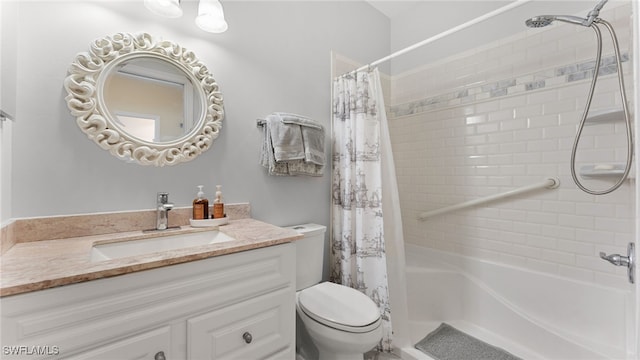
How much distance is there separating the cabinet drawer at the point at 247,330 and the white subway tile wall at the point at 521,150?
5.05 feet

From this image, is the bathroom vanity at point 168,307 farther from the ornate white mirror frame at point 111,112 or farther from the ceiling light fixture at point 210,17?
the ceiling light fixture at point 210,17

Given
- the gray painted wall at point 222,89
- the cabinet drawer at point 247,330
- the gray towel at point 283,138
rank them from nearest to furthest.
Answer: the cabinet drawer at point 247,330, the gray painted wall at point 222,89, the gray towel at point 283,138

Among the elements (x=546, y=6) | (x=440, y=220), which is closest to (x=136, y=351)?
(x=440, y=220)

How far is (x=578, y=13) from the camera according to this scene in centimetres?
158

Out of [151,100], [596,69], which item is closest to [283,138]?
[151,100]

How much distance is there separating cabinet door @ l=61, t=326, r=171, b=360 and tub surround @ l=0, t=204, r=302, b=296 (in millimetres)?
207

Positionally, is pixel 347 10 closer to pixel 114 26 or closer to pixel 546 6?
pixel 546 6

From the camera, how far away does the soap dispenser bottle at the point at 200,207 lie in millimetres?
1283

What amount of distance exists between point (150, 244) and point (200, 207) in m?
0.26

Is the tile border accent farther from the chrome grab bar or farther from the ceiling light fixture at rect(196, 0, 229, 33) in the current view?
the ceiling light fixture at rect(196, 0, 229, 33)

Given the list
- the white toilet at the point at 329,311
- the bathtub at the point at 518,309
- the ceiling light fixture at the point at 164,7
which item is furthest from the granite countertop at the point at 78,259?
the bathtub at the point at 518,309

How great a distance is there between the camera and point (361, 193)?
1.66 metres

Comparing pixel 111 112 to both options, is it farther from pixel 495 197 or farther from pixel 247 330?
pixel 495 197

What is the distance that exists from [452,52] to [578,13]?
2.38 ft
